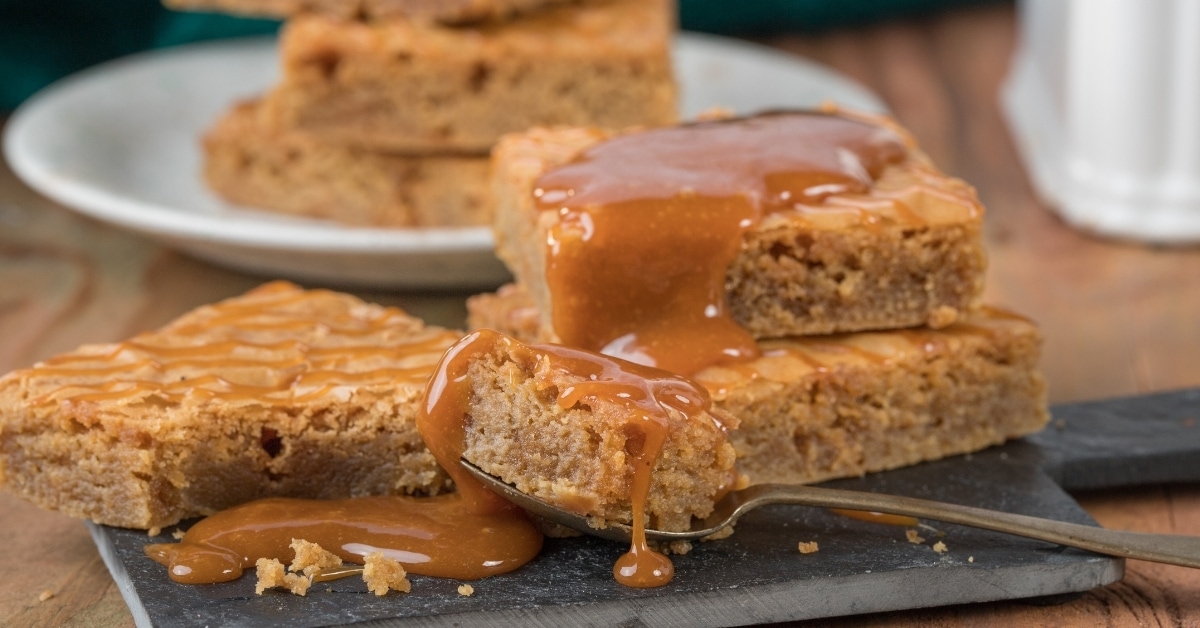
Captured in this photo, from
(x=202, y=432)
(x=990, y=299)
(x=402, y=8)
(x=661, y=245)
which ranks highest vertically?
(x=402, y=8)

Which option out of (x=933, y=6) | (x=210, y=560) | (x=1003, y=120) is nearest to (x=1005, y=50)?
(x=933, y=6)

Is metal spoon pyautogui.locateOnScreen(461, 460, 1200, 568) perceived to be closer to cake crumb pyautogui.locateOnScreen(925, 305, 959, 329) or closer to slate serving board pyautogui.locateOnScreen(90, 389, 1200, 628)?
slate serving board pyautogui.locateOnScreen(90, 389, 1200, 628)

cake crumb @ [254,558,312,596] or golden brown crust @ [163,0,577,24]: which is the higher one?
golden brown crust @ [163,0,577,24]

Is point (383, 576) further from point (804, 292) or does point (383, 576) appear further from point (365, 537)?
point (804, 292)

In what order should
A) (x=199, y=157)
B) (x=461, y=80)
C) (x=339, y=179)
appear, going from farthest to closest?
(x=199, y=157)
(x=339, y=179)
(x=461, y=80)

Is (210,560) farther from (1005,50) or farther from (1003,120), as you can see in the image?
(1005,50)

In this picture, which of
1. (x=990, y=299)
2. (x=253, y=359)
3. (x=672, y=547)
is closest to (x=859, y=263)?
(x=672, y=547)

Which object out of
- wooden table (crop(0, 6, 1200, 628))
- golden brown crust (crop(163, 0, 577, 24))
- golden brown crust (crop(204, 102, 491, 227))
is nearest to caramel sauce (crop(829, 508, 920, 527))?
wooden table (crop(0, 6, 1200, 628))

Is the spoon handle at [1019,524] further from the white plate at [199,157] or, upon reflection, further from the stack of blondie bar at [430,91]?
the stack of blondie bar at [430,91]
